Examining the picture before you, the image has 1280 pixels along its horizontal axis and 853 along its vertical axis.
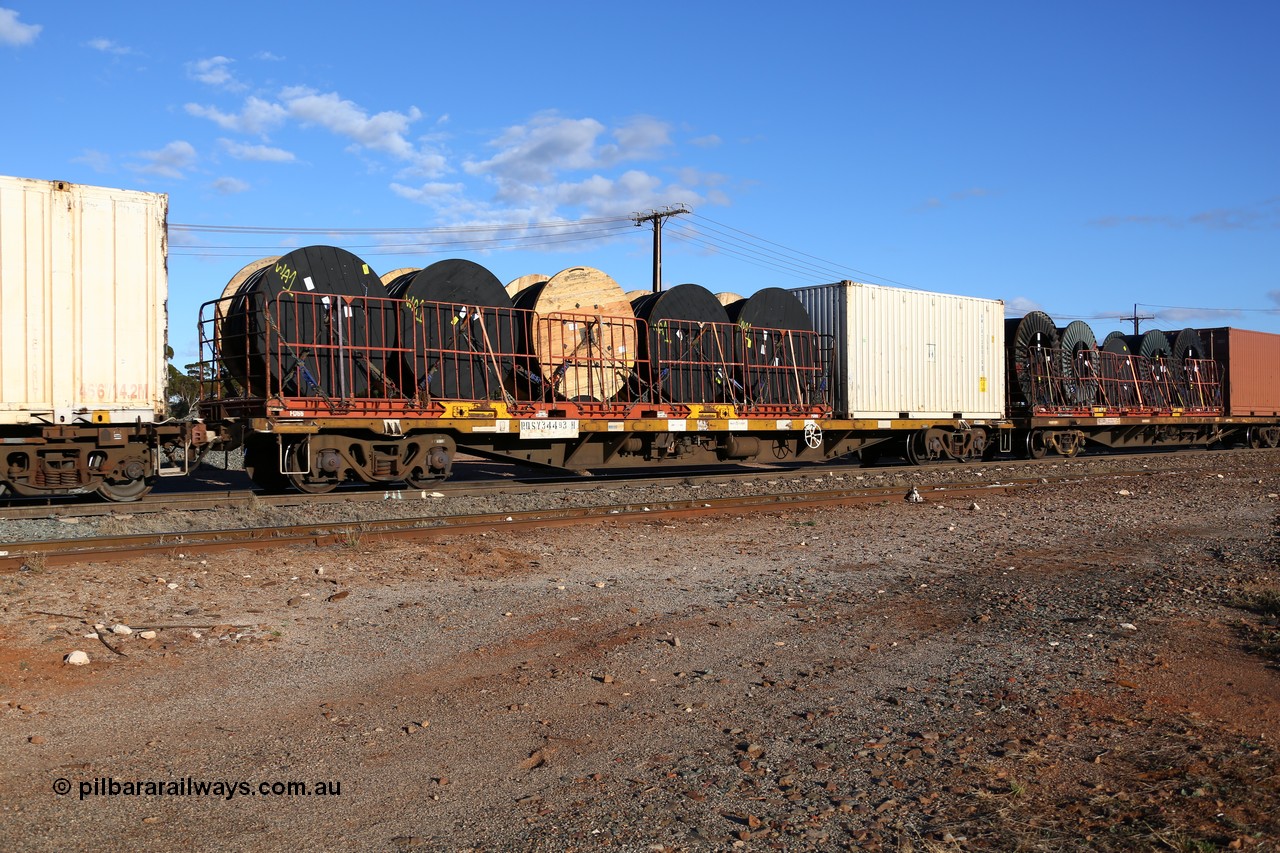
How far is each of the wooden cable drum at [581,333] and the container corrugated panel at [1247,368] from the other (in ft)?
81.4

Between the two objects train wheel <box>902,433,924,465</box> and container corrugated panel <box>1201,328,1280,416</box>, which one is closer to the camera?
train wheel <box>902,433,924,465</box>

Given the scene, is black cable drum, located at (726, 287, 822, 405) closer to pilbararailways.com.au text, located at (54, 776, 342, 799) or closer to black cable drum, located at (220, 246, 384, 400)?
black cable drum, located at (220, 246, 384, 400)

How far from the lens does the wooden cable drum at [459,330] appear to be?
14.0 metres

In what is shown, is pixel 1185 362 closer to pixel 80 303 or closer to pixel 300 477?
pixel 300 477

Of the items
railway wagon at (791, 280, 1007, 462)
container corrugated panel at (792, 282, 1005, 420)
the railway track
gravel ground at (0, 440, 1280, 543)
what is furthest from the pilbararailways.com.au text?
container corrugated panel at (792, 282, 1005, 420)

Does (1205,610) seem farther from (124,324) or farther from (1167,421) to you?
(1167,421)

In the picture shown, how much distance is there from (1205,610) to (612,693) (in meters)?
4.73

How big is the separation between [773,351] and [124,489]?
11.5 metres

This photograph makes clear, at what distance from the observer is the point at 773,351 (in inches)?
732

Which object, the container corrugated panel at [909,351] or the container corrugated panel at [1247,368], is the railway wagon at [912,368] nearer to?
the container corrugated panel at [909,351]

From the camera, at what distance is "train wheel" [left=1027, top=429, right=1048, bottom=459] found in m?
23.8

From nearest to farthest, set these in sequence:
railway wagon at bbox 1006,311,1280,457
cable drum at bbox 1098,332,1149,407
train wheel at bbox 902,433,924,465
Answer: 1. train wheel at bbox 902,433,924,465
2. railway wagon at bbox 1006,311,1280,457
3. cable drum at bbox 1098,332,1149,407

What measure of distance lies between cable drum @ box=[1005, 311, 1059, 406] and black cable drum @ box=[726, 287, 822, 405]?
734 cm

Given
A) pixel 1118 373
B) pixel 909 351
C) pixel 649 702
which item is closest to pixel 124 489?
pixel 649 702
